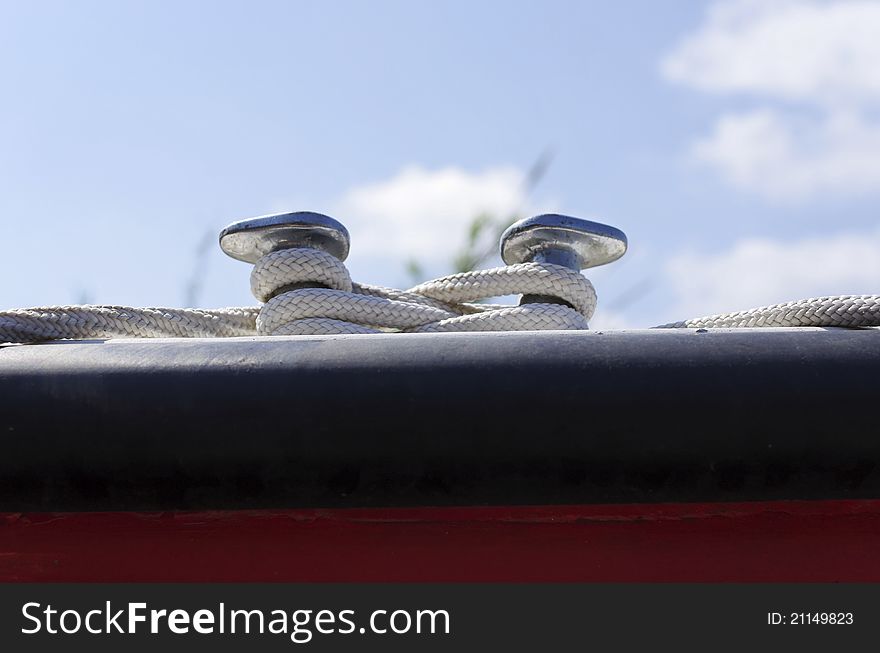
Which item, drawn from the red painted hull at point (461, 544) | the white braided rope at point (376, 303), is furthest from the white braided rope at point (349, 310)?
the red painted hull at point (461, 544)

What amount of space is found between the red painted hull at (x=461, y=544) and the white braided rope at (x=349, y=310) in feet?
0.72

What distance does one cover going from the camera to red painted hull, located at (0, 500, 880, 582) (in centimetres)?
100

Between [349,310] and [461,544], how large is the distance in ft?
1.24

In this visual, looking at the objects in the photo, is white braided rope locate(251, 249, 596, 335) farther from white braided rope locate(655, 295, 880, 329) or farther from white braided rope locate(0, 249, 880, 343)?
white braided rope locate(655, 295, 880, 329)

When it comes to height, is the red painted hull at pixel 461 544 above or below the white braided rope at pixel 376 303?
below

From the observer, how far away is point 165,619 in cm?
98

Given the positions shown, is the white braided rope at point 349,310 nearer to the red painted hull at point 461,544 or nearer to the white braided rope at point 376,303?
the white braided rope at point 376,303

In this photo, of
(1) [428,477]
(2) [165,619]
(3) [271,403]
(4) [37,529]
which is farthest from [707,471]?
(4) [37,529]

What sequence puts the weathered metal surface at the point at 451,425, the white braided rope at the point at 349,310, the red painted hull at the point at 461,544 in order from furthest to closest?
the white braided rope at the point at 349,310 → the red painted hull at the point at 461,544 → the weathered metal surface at the point at 451,425

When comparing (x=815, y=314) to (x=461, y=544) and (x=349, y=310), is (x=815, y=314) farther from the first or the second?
(x=349, y=310)

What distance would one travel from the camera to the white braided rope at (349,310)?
122cm

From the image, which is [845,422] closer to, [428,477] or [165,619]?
[428,477]

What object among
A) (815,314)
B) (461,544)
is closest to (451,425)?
(461,544)

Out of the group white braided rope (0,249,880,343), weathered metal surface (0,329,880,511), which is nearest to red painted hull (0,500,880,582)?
weathered metal surface (0,329,880,511)
